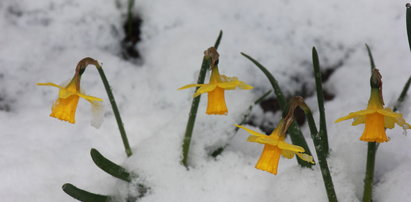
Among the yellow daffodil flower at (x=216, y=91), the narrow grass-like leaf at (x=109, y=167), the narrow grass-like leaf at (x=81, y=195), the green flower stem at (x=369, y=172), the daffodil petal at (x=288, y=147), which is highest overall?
the yellow daffodil flower at (x=216, y=91)

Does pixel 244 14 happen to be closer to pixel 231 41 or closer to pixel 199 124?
pixel 231 41

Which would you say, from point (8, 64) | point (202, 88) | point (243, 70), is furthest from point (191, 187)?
point (8, 64)

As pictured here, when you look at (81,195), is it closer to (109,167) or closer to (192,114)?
(109,167)

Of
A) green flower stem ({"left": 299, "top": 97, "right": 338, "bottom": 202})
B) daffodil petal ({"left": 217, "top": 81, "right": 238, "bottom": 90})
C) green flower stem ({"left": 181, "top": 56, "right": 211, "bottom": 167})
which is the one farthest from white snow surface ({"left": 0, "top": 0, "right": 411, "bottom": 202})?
daffodil petal ({"left": 217, "top": 81, "right": 238, "bottom": 90})

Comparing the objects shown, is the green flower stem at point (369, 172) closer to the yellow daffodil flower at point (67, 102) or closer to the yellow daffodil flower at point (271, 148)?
the yellow daffodil flower at point (271, 148)

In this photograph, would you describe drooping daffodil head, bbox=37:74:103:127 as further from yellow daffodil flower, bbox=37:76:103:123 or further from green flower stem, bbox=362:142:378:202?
green flower stem, bbox=362:142:378:202

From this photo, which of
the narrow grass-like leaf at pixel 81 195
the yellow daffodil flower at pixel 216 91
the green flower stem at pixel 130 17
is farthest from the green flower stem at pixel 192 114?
the green flower stem at pixel 130 17
